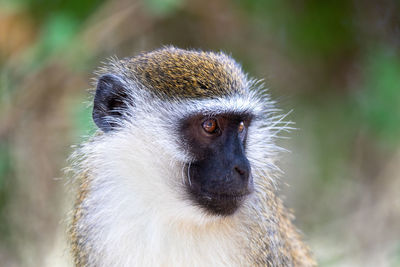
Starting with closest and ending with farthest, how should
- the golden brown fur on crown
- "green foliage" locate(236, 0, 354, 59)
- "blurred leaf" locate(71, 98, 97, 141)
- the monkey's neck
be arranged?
the monkey's neck, the golden brown fur on crown, "blurred leaf" locate(71, 98, 97, 141), "green foliage" locate(236, 0, 354, 59)

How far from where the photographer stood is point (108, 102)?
274 centimetres

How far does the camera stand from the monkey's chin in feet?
7.95

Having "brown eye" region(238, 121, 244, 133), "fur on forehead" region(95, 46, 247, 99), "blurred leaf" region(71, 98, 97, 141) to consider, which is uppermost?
"fur on forehead" region(95, 46, 247, 99)

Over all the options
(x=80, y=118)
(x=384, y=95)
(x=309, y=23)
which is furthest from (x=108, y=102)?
(x=309, y=23)

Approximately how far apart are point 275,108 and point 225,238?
84cm

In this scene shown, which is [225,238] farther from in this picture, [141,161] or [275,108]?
[275,108]

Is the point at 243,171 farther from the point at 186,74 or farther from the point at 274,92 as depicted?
the point at 274,92

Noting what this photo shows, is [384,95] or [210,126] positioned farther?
[384,95]

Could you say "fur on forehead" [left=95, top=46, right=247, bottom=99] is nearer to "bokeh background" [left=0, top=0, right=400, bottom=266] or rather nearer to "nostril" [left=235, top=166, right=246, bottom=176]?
"nostril" [left=235, top=166, right=246, bottom=176]

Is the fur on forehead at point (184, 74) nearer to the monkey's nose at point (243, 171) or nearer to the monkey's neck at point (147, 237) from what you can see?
the monkey's nose at point (243, 171)

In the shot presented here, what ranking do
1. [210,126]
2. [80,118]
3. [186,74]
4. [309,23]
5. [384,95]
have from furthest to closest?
[309,23] → [384,95] → [80,118] → [186,74] → [210,126]

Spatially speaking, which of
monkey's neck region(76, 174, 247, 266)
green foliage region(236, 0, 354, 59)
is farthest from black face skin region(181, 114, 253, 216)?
green foliage region(236, 0, 354, 59)

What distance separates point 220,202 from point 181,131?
383 millimetres

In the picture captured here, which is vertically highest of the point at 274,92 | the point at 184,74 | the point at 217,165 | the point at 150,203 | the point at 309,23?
the point at 309,23
